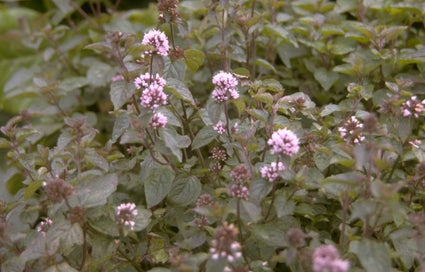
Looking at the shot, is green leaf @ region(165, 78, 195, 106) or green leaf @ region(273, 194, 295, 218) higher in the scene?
green leaf @ region(165, 78, 195, 106)

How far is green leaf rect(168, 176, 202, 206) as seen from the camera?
1334mm

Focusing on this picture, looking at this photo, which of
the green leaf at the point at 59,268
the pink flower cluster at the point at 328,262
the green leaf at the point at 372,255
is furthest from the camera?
the green leaf at the point at 59,268

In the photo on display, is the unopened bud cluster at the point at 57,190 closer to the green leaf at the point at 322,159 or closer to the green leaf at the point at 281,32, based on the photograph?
the green leaf at the point at 322,159

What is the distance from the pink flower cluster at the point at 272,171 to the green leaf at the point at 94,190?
13.4 inches

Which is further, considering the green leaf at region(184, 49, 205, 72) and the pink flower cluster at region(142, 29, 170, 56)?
the green leaf at region(184, 49, 205, 72)

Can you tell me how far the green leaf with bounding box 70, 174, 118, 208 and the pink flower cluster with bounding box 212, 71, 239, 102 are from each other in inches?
12.2

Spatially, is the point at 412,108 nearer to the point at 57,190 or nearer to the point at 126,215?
the point at 126,215

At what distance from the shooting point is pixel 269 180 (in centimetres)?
116

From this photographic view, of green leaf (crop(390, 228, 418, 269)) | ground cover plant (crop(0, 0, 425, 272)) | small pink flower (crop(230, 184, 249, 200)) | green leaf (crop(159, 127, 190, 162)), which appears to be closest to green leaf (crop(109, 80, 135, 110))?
ground cover plant (crop(0, 0, 425, 272))

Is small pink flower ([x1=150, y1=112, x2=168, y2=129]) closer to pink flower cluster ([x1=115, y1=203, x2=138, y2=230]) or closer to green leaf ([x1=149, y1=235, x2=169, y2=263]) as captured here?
pink flower cluster ([x1=115, y1=203, x2=138, y2=230])

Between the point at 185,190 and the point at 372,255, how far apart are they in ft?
1.60

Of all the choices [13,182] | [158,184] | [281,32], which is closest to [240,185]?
[158,184]

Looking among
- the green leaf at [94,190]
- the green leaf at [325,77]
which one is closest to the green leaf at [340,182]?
the green leaf at [94,190]

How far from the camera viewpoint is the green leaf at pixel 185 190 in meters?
1.33
